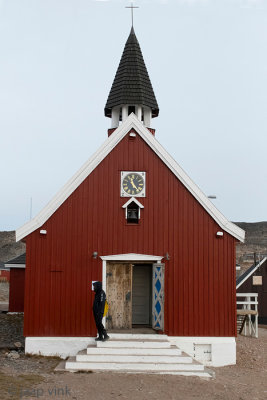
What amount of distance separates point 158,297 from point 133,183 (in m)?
3.86

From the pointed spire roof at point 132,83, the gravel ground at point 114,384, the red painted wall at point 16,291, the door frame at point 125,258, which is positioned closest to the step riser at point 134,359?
the gravel ground at point 114,384

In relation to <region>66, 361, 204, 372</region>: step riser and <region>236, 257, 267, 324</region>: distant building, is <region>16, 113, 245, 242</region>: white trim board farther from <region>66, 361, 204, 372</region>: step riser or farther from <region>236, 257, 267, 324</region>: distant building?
<region>236, 257, 267, 324</region>: distant building

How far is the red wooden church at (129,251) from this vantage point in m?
14.7

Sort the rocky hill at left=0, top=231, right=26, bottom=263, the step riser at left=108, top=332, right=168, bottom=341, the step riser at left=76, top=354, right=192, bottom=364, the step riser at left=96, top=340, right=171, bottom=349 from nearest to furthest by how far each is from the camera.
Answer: the step riser at left=76, top=354, right=192, bottom=364, the step riser at left=96, top=340, right=171, bottom=349, the step riser at left=108, top=332, right=168, bottom=341, the rocky hill at left=0, top=231, right=26, bottom=263

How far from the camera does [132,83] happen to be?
1867cm

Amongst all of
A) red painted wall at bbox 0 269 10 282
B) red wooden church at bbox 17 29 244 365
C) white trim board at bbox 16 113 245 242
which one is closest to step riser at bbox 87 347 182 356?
red wooden church at bbox 17 29 244 365

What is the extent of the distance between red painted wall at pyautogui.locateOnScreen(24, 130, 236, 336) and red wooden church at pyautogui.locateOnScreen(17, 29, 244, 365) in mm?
32

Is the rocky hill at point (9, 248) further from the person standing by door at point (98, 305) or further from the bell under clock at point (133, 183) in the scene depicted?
the person standing by door at point (98, 305)

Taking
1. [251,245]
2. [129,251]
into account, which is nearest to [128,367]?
[129,251]

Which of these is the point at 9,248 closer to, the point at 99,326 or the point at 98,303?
the point at 99,326

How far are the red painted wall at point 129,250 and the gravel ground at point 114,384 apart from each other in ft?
5.02

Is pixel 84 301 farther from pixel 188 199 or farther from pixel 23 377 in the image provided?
pixel 188 199

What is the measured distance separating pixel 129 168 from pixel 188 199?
2253 mm

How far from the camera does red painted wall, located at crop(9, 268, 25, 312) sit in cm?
2308
